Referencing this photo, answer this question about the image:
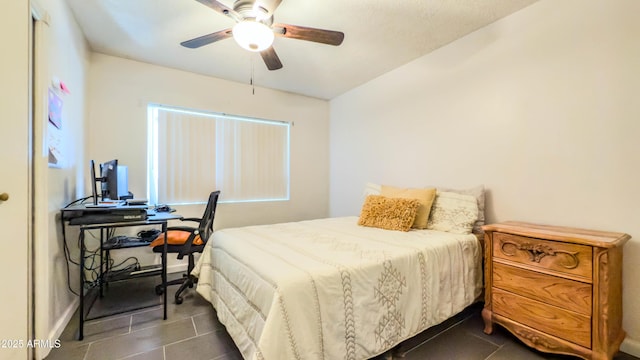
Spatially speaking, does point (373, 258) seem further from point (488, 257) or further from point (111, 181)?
point (111, 181)

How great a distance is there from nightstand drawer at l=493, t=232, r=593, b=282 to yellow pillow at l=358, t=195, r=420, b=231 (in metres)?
0.66

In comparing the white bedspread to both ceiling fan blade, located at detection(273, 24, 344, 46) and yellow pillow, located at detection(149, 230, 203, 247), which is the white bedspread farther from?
ceiling fan blade, located at detection(273, 24, 344, 46)

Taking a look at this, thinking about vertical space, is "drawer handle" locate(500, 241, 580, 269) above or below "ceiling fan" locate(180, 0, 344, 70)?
below

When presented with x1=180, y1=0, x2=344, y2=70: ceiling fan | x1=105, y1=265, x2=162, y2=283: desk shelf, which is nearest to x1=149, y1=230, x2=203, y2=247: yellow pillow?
x1=105, y1=265, x2=162, y2=283: desk shelf

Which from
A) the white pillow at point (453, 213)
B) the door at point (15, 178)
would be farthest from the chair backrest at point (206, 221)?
the white pillow at point (453, 213)

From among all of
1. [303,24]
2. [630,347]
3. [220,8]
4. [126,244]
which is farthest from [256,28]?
[630,347]

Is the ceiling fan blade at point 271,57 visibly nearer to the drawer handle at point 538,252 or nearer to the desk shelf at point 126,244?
the desk shelf at point 126,244

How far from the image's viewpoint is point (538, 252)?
66.8 inches

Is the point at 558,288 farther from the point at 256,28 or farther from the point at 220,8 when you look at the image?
the point at 220,8

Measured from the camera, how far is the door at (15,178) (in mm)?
1249

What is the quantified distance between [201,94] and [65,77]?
4.84 feet

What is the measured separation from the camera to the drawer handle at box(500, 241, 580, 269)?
1.56 metres

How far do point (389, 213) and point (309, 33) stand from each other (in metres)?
1.65

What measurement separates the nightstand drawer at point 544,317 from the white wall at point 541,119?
50 cm
